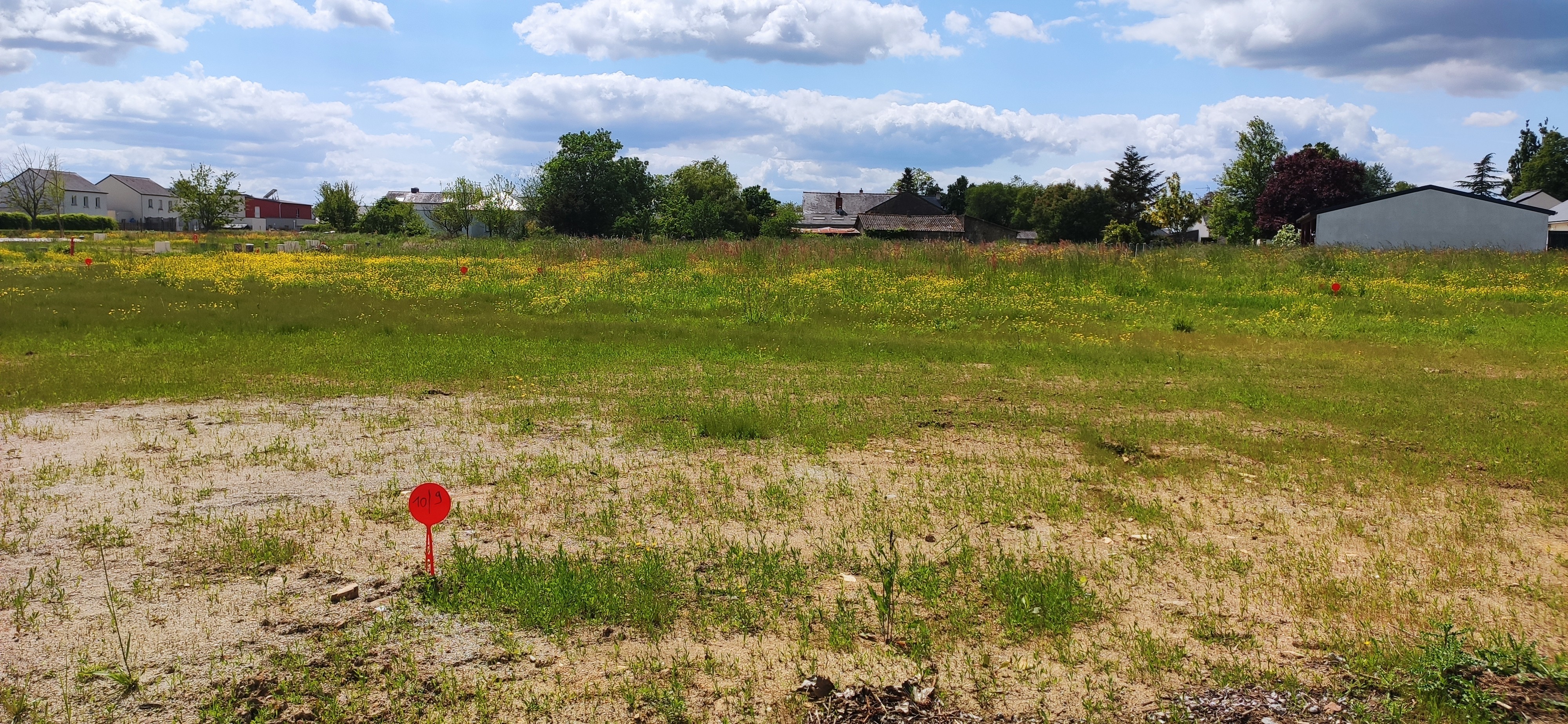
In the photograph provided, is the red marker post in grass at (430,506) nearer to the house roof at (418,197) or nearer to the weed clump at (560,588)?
the weed clump at (560,588)

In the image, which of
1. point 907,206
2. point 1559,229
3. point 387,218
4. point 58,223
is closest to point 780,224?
point 907,206

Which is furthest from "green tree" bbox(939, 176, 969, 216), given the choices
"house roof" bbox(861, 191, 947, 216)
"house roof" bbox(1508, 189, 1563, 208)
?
"house roof" bbox(1508, 189, 1563, 208)

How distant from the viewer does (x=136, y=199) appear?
116 metres

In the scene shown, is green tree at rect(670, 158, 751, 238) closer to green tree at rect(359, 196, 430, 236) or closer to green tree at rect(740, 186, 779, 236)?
green tree at rect(740, 186, 779, 236)

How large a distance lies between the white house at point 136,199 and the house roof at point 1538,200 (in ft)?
430

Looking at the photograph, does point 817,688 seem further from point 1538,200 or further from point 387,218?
point 1538,200

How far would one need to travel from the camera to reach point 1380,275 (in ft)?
93.5

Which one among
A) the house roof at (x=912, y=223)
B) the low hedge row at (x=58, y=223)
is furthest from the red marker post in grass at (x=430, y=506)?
the low hedge row at (x=58, y=223)

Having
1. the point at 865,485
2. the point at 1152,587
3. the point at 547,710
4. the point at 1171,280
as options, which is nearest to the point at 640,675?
the point at 547,710

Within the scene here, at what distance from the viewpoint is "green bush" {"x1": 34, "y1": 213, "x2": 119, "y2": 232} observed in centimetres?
7862

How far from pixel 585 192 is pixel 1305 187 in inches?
1858

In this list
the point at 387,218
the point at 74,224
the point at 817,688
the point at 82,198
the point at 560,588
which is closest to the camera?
the point at 817,688

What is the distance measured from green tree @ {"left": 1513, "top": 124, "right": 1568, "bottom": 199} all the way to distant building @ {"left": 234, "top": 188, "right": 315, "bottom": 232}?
12861 centimetres

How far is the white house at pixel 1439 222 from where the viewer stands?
1698 inches
